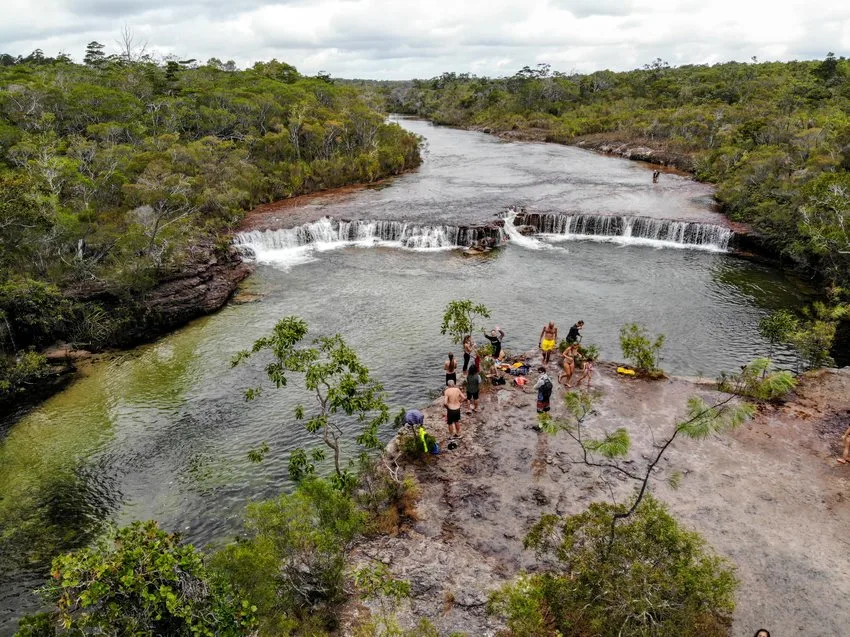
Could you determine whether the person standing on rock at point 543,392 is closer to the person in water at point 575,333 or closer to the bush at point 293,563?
the person in water at point 575,333

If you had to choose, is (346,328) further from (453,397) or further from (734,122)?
(734,122)

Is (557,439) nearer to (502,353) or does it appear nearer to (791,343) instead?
(502,353)

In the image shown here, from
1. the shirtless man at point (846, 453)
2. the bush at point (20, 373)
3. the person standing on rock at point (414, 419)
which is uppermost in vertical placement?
the person standing on rock at point (414, 419)

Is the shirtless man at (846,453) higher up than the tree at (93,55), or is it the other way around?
the tree at (93,55)

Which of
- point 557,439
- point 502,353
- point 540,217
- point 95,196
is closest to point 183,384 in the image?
point 502,353

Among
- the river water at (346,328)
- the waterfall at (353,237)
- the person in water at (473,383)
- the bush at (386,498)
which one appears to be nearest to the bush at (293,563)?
the bush at (386,498)
